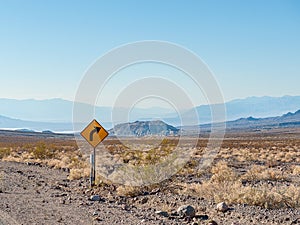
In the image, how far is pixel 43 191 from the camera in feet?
46.5

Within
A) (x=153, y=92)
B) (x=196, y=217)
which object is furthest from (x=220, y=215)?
(x=153, y=92)

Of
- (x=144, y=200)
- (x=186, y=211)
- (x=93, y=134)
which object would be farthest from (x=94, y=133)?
(x=186, y=211)

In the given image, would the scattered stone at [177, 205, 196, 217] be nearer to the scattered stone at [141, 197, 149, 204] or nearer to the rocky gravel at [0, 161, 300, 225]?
the rocky gravel at [0, 161, 300, 225]

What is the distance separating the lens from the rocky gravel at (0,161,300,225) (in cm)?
925

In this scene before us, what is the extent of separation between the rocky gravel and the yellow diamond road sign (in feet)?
6.85

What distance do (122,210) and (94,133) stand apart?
520 centimetres

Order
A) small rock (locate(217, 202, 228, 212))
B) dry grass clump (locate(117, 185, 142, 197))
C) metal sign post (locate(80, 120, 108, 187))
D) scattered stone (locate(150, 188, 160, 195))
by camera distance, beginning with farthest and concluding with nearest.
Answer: metal sign post (locate(80, 120, 108, 187)), scattered stone (locate(150, 188, 160, 195)), dry grass clump (locate(117, 185, 142, 197)), small rock (locate(217, 202, 228, 212))

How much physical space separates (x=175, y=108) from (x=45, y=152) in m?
19.6

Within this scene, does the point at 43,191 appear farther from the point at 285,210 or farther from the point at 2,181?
the point at 285,210

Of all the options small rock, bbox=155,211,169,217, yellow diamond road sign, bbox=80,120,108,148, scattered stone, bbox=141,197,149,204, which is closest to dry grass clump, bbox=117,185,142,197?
scattered stone, bbox=141,197,149,204

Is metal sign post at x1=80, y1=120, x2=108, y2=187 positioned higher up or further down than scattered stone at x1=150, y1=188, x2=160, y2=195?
higher up

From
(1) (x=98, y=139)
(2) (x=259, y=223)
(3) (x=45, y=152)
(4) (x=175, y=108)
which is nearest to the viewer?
(2) (x=259, y=223)

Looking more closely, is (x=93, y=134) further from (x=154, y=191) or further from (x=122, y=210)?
(x=122, y=210)

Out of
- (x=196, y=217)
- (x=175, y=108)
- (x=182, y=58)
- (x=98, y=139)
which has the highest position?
(x=182, y=58)
